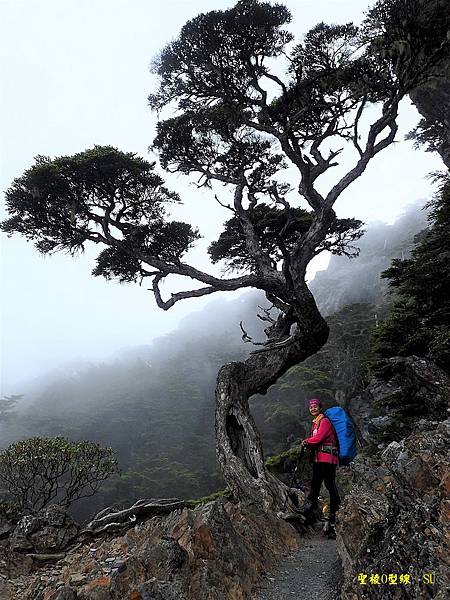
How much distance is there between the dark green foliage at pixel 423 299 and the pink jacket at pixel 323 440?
439 centimetres

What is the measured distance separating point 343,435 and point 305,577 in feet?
6.67

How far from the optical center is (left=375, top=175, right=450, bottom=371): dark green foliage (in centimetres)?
898

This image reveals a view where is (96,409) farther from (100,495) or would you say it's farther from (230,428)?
(230,428)

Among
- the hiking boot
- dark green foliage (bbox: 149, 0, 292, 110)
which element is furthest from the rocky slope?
dark green foliage (bbox: 149, 0, 292, 110)

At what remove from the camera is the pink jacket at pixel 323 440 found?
17.0 feet

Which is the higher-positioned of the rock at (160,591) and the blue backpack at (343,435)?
the rock at (160,591)

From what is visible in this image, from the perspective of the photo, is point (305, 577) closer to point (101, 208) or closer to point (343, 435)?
point (343, 435)

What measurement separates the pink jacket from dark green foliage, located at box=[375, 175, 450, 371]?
4388 mm

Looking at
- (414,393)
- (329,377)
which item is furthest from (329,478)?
(329,377)

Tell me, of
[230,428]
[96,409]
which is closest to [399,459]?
Result: [230,428]

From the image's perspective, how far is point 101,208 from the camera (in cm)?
902

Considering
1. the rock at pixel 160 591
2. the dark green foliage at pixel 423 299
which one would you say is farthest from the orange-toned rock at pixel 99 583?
the dark green foliage at pixel 423 299

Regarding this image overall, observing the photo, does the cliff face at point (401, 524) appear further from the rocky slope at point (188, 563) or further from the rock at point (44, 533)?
the rock at point (44, 533)

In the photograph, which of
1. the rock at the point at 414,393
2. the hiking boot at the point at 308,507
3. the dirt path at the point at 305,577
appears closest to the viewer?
the dirt path at the point at 305,577
